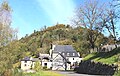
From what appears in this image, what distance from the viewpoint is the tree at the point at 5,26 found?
2277 cm

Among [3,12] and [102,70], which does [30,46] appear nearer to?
[102,70]

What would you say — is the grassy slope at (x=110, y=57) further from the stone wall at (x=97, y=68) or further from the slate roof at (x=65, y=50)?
the slate roof at (x=65, y=50)

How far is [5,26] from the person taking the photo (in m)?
23.2

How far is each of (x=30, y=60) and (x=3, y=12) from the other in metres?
63.9

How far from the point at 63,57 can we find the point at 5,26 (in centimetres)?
6056

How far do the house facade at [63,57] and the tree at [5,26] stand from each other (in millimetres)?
56400

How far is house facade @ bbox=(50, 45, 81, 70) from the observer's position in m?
81.9

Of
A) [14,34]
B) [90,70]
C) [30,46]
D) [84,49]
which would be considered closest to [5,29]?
[14,34]

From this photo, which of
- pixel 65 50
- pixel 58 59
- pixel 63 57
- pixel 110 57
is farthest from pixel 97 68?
pixel 65 50

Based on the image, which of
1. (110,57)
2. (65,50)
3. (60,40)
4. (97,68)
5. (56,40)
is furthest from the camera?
(56,40)

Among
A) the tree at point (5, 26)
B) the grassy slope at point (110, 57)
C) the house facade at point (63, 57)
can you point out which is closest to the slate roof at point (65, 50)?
the house facade at point (63, 57)

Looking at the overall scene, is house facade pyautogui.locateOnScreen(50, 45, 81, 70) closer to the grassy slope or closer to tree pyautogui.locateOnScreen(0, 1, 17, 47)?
the grassy slope

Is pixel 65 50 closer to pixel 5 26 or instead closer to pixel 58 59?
pixel 58 59

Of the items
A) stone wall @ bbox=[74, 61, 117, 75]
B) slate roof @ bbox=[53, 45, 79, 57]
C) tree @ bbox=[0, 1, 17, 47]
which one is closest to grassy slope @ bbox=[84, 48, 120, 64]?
stone wall @ bbox=[74, 61, 117, 75]
